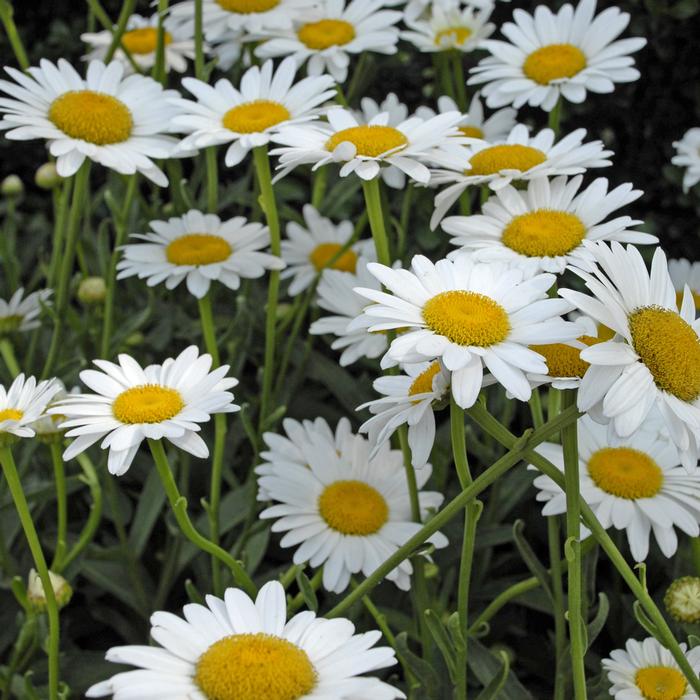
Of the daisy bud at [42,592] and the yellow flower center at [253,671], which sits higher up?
the yellow flower center at [253,671]

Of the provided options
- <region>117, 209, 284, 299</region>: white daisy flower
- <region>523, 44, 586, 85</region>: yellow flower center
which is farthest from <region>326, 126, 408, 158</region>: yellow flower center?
<region>523, 44, 586, 85</region>: yellow flower center

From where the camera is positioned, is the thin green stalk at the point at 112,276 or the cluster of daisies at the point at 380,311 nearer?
the cluster of daisies at the point at 380,311

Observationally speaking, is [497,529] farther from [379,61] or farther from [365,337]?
[379,61]

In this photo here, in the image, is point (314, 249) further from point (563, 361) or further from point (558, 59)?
point (563, 361)

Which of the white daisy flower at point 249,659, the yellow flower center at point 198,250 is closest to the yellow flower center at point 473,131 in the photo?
the yellow flower center at point 198,250

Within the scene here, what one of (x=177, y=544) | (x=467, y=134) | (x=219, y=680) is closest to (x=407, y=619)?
(x=177, y=544)

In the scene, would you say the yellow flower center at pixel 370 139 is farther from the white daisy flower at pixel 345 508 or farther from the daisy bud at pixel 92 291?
the daisy bud at pixel 92 291
